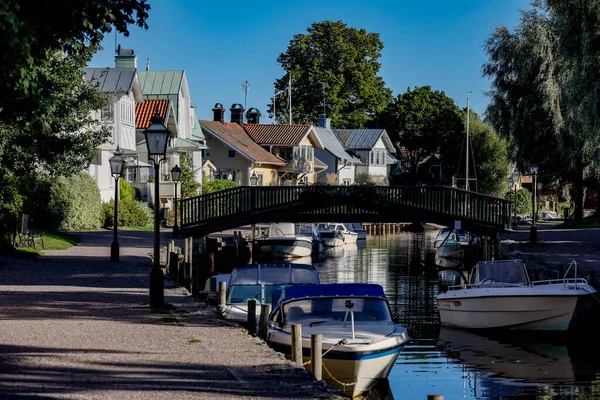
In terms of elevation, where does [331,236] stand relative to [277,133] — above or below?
below

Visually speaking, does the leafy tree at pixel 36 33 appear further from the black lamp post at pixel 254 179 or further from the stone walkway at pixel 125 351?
the black lamp post at pixel 254 179

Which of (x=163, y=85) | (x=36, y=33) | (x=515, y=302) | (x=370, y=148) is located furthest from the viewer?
(x=370, y=148)

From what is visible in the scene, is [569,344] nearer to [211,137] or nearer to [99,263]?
[99,263]

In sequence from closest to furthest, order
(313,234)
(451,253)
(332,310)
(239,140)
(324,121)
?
(332,310)
(451,253)
(313,234)
(239,140)
(324,121)

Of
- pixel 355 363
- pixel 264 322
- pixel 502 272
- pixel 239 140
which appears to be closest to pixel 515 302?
pixel 502 272

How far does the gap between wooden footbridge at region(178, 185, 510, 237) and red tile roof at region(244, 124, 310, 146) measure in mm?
48063

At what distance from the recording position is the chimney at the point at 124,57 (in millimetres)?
67688

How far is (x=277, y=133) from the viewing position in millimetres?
93500

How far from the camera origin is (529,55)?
5269 centimetres

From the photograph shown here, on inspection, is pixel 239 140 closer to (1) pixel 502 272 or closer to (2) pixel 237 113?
(2) pixel 237 113

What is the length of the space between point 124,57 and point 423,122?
48.4 meters

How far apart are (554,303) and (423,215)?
17.2m

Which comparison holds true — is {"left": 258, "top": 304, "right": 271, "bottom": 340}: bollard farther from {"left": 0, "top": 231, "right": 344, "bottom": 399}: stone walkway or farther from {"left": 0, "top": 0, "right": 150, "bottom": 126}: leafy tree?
{"left": 0, "top": 0, "right": 150, "bottom": 126}: leafy tree

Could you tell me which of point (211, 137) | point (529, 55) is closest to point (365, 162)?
point (211, 137)
